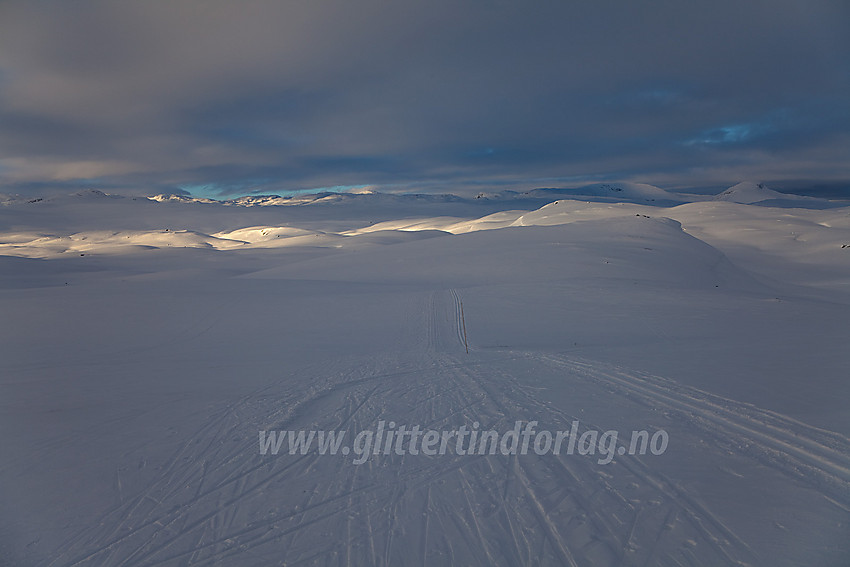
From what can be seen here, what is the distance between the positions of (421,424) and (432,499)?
187cm

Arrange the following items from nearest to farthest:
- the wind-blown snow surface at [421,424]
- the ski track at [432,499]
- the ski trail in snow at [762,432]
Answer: the ski track at [432,499] → the wind-blown snow surface at [421,424] → the ski trail in snow at [762,432]

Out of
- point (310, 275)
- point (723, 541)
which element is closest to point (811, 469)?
point (723, 541)

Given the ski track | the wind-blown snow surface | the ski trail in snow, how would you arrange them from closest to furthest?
the ski track
the wind-blown snow surface
the ski trail in snow

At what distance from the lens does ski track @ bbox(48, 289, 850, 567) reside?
4129mm

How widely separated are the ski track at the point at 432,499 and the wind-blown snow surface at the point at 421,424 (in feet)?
0.08

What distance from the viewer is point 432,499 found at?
16.0ft

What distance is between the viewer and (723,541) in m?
4.13

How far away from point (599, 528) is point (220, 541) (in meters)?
3.79

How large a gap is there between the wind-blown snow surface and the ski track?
0.03 m

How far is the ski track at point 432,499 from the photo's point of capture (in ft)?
13.5

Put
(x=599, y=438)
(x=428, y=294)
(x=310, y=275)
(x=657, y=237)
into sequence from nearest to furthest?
1. (x=599, y=438)
2. (x=428, y=294)
3. (x=310, y=275)
4. (x=657, y=237)

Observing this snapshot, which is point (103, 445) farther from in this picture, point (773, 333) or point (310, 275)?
point (310, 275)

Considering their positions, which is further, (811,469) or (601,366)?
(601,366)

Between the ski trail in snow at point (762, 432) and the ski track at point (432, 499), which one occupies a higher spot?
the ski track at point (432, 499)
